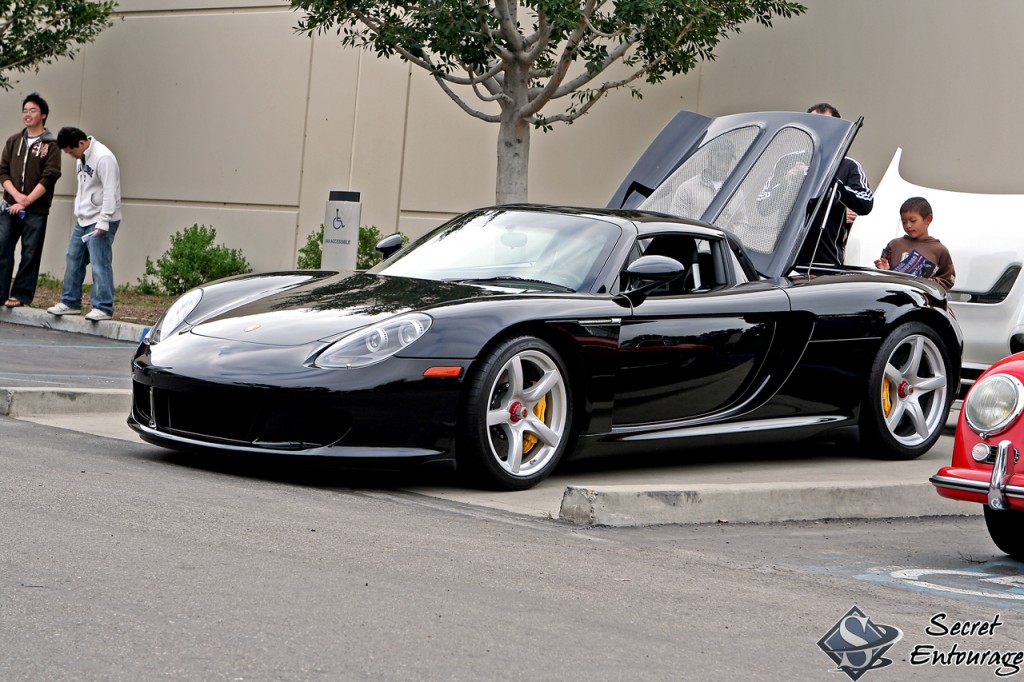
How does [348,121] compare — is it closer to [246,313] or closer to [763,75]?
[763,75]

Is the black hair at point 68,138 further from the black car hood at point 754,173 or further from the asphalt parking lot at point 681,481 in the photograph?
the black car hood at point 754,173

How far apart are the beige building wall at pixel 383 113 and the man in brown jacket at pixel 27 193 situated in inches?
161

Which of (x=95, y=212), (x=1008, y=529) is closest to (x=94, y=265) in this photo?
(x=95, y=212)

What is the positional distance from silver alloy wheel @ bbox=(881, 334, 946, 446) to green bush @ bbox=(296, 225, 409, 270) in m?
8.64

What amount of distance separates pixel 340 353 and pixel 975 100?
28.4ft

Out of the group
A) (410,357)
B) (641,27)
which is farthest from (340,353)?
(641,27)

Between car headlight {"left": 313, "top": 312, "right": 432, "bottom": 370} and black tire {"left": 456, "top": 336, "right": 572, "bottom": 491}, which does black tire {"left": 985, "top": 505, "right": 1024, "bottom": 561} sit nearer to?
black tire {"left": 456, "top": 336, "right": 572, "bottom": 491}

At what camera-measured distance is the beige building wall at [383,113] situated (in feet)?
42.4

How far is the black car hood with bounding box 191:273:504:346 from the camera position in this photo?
6008 mm

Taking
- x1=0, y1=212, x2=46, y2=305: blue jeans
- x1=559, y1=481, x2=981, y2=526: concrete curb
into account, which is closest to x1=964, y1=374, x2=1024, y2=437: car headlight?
Answer: x1=559, y1=481, x2=981, y2=526: concrete curb

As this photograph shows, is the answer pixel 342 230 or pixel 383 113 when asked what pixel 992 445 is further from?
pixel 383 113

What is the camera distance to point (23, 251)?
13992 millimetres

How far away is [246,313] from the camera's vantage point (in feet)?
20.9

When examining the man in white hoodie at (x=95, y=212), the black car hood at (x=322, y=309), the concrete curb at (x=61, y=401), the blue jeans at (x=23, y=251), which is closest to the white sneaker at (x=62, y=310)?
the man in white hoodie at (x=95, y=212)
